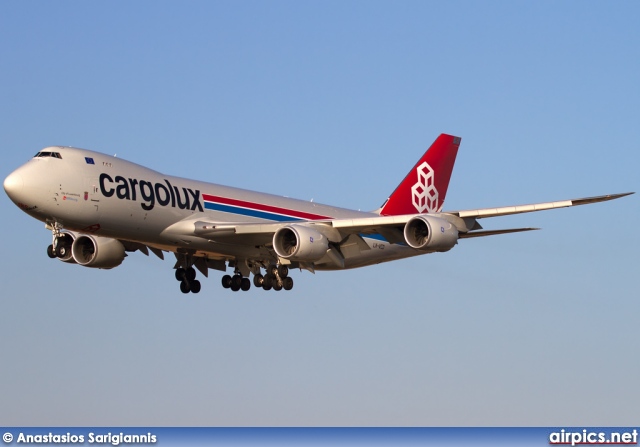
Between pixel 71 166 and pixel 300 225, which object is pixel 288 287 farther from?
pixel 71 166

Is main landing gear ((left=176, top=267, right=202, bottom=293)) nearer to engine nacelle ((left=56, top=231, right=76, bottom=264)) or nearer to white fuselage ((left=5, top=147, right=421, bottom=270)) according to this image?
white fuselage ((left=5, top=147, right=421, bottom=270))

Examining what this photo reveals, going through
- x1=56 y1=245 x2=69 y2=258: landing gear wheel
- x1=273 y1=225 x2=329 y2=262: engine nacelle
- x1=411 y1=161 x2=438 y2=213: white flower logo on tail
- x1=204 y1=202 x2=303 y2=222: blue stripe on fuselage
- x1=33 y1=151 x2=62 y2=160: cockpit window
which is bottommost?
x1=56 y1=245 x2=69 y2=258: landing gear wheel

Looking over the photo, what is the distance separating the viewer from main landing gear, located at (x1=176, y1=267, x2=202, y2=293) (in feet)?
179

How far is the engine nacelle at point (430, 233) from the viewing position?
1820 inches

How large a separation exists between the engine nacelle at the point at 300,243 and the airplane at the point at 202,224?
43mm

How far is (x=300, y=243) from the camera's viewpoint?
47.1 metres

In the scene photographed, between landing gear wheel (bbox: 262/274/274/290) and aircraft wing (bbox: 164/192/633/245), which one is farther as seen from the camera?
landing gear wheel (bbox: 262/274/274/290)

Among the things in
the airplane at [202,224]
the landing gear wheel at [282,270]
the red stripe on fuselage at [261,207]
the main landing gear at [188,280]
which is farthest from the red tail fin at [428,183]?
the main landing gear at [188,280]

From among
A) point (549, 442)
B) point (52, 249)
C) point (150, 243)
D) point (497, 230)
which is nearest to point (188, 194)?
point (150, 243)

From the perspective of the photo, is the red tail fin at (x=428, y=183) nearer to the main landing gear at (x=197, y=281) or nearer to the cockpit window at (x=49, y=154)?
the main landing gear at (x=197, y=281)

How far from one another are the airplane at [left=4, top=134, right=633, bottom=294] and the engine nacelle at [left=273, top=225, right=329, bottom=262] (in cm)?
4

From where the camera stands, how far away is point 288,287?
51.2 metres

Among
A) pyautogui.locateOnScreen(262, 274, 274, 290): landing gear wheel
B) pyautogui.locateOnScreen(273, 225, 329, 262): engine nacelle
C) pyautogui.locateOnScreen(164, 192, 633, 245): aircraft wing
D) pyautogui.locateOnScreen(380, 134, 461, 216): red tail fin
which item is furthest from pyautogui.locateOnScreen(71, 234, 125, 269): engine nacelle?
pyautogui.locateOnScreen(380, 134, 461, 216): red tail fin

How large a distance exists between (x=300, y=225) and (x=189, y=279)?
9062 millimetres
